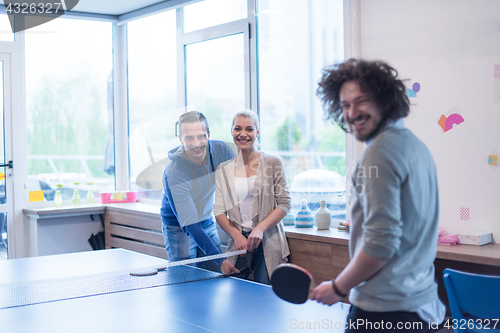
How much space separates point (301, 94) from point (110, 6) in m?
2.11

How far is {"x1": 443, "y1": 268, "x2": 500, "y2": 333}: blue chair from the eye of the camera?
5.06ft

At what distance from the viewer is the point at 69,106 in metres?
4.53

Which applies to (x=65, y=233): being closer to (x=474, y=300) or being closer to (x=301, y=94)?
(x=301, y=94)

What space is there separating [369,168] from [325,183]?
2.12 m

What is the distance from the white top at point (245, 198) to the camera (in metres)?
2.48

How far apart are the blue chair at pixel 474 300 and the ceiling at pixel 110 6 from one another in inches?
134

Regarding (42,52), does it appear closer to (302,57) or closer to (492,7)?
(302,57)

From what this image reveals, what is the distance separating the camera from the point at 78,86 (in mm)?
4562

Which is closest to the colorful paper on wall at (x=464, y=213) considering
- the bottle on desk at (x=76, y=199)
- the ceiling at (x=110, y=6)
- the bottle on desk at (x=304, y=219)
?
the bottle on desk at (x=304, y=219)

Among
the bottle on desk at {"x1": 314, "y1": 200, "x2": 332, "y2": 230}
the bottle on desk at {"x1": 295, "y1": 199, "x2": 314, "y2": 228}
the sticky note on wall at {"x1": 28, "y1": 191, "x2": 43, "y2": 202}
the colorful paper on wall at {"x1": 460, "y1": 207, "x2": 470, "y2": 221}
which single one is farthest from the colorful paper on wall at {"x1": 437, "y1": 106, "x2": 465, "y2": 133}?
the sticky note on wall at {"x1": 28, "y1": 191, "x2": 43, "y2": 202}

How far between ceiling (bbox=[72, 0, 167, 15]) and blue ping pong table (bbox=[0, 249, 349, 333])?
2735mm

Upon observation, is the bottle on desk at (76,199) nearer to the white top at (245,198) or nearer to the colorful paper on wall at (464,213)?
the white top at (245,198)

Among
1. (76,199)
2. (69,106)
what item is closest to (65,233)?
(76,199)

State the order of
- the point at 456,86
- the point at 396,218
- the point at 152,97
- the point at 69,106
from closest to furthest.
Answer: the point at 396,218 < the point at 456,86 < the point at 152,97 < the point at 69,106
